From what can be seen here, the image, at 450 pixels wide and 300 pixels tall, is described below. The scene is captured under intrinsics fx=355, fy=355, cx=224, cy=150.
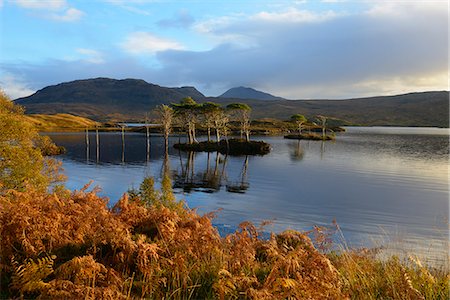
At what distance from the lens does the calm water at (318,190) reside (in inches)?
858

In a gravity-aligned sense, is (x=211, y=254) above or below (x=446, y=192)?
above

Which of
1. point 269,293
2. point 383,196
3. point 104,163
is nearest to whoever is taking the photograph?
point 269,293

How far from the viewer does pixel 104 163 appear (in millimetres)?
53812

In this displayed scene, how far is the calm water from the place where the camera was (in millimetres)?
21781

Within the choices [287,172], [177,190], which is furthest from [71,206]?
[287,172]

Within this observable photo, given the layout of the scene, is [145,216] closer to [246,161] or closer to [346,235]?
[346,235]

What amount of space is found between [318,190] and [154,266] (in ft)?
99.6

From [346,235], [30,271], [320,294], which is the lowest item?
[346,235]

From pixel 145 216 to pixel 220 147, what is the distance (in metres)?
68.0

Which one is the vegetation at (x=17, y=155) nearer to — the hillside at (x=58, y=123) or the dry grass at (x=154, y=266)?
the dry grass at (x=154, y=266)

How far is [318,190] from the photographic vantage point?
34.8 metres

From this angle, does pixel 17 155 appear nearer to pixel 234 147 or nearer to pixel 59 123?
pixel 234 147

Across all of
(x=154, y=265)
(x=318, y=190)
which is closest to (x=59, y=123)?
(x=318, y=190)

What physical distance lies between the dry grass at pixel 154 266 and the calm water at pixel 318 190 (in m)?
3.46
